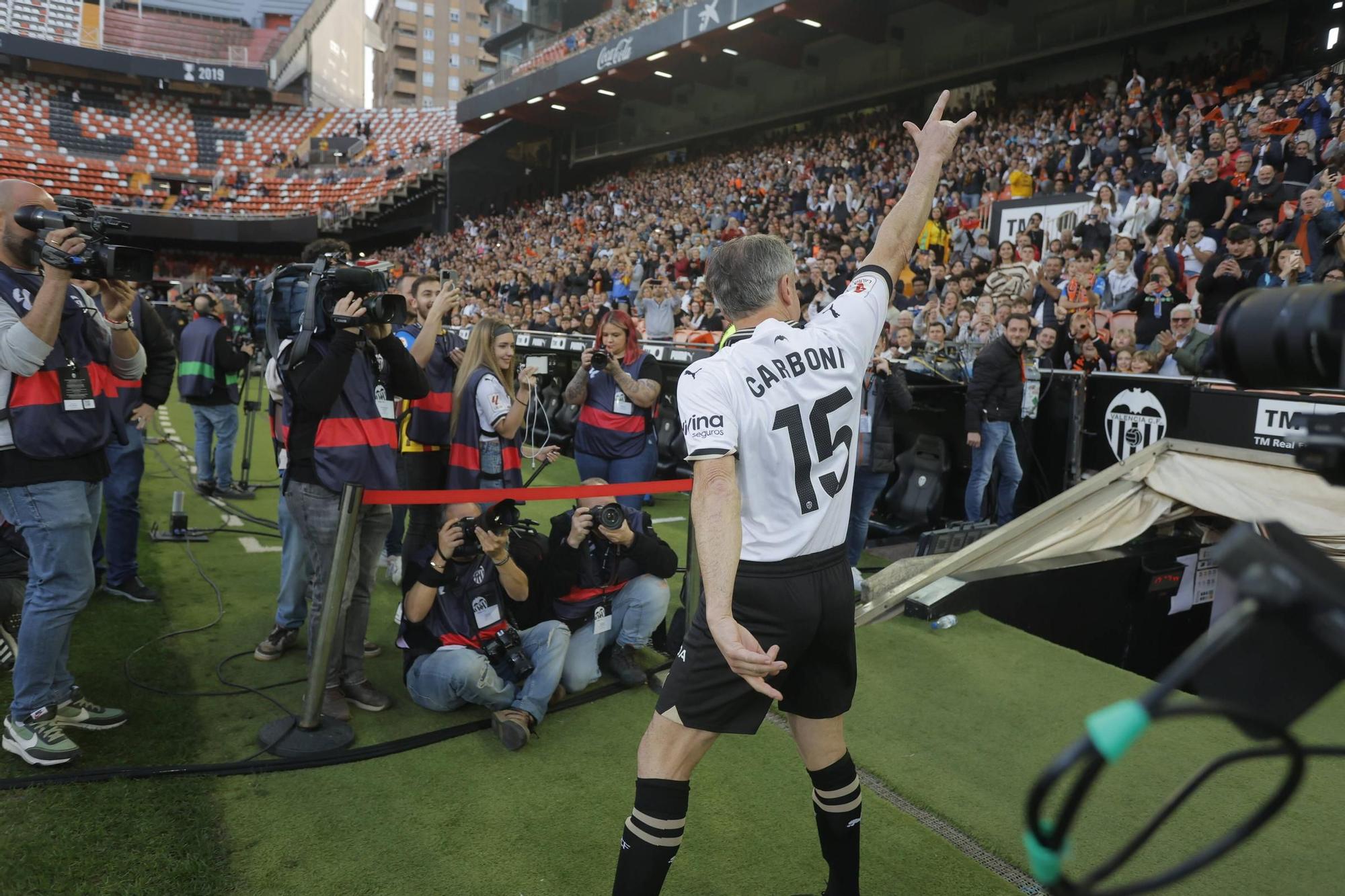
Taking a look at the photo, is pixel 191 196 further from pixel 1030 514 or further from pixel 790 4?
pixel 1030 514

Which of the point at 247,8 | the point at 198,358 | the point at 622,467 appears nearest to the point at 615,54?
the point at 198,358

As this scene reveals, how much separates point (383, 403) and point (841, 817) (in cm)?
240

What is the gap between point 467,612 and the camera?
345cm

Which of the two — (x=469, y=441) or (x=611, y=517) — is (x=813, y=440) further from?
(x=469, y=441)

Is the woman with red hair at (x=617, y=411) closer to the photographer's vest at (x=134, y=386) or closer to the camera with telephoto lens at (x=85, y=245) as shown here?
the photographer's vest at (x=134, y=386)

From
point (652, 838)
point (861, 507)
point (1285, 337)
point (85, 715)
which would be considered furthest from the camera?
point (861, 507)

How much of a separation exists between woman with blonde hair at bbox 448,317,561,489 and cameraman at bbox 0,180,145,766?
169 cm

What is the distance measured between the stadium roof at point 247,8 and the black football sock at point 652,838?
64.4 m

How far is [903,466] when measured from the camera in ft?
23.1

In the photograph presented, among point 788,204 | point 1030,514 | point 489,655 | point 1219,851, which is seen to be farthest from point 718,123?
point 1219,851

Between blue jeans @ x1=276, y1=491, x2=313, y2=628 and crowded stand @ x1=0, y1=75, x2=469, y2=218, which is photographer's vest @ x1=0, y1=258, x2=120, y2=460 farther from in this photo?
crowded stand @ x1=0, y1=75, x2=469, y2=218

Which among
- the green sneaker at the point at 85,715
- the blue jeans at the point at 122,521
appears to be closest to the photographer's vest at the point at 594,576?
the green sneaker at the point at 85,715

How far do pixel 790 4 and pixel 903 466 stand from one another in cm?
1460

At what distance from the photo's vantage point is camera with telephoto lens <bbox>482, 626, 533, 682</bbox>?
343 cm
